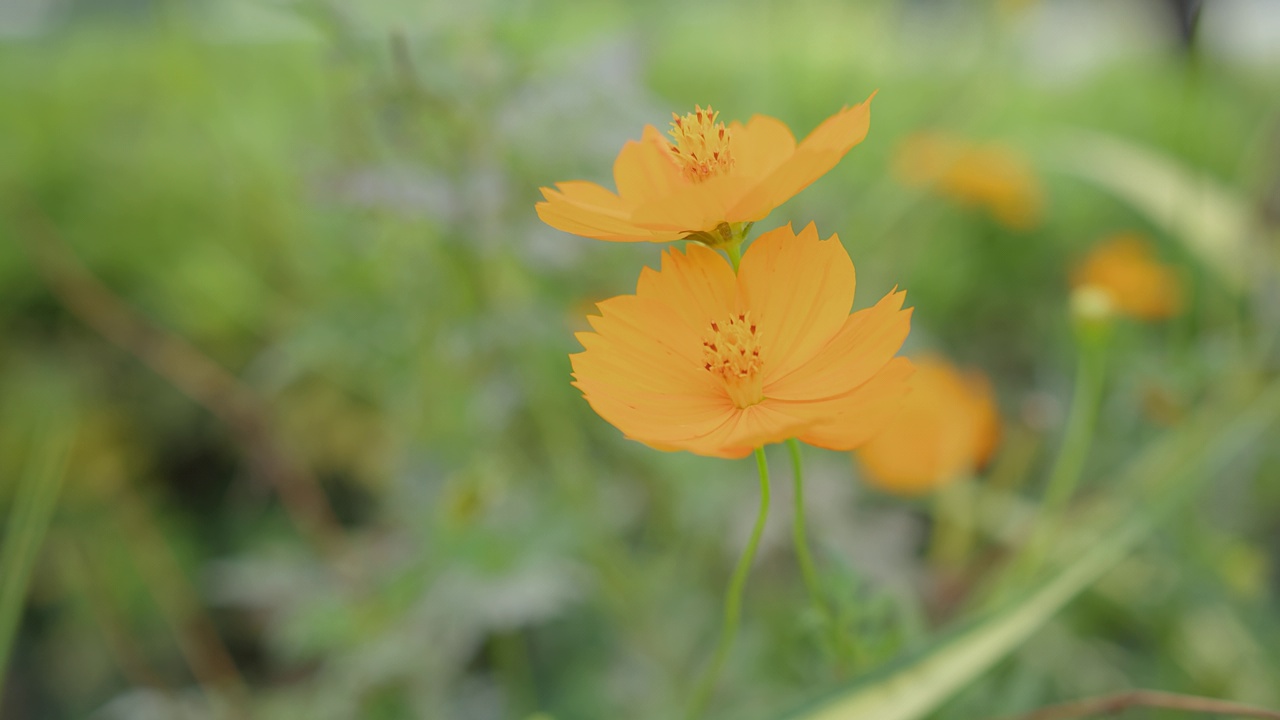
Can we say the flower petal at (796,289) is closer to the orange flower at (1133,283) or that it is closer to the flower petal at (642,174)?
the flower petal at (642,174)

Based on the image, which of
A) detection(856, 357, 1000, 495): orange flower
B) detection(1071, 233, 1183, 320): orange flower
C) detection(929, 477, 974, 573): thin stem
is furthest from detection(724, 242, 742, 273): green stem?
detection(1071, 233, 1183, 320): orange flower

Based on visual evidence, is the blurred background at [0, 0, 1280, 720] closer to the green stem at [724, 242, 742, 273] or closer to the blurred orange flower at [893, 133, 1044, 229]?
the blurred orange flower at [893, 133, 1044, 229]

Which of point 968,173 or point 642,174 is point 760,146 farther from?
point 968,173

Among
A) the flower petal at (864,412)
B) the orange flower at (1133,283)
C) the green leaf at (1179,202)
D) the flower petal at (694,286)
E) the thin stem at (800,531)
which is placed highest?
the green leaf at (1179,202)

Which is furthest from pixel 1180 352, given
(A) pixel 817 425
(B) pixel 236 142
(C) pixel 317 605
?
(B) pixel 236 142

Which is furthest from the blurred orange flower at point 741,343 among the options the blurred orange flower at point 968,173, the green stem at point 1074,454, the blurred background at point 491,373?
the blurred orange flower at point 968,173
